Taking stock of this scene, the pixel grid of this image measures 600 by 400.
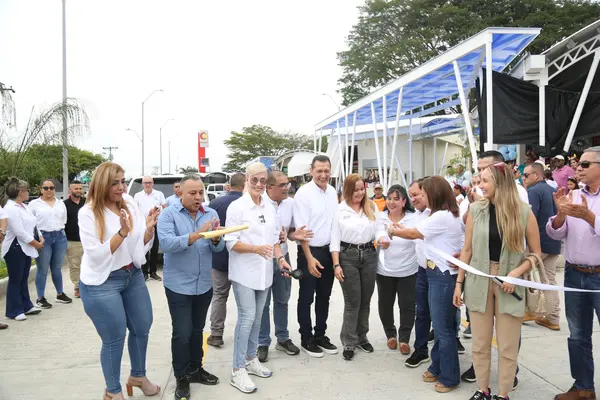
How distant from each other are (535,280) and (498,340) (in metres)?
0.54

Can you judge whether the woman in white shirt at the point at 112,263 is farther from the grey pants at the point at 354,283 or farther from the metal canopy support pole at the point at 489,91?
the metal canopy support pole at the point at 489,91

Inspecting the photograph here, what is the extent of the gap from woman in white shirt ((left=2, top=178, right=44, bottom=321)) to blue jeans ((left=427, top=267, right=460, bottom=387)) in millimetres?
5201

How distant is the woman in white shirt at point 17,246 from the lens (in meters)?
6.29

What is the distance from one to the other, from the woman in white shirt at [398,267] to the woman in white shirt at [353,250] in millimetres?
142

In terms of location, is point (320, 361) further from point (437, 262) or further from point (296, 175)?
point (296, 175)

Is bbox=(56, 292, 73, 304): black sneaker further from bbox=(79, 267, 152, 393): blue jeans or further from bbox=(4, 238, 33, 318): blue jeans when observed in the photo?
bbox=(79, 267, 152, 393): blue jeans

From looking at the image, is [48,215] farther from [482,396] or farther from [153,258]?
[482,396]

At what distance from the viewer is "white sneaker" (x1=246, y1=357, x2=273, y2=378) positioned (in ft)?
14.5

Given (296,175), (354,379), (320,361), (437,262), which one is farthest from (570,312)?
(296,175)

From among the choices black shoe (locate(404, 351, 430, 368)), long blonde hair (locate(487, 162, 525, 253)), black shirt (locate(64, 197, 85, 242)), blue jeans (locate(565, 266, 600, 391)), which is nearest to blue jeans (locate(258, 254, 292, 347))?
black shoe (locate(404, 351, 430, 368))

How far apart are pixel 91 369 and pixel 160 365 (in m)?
0.64

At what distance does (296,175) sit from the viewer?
34625 millimetres

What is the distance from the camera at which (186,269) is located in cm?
392

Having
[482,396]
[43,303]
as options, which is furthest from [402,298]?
[43,303]
